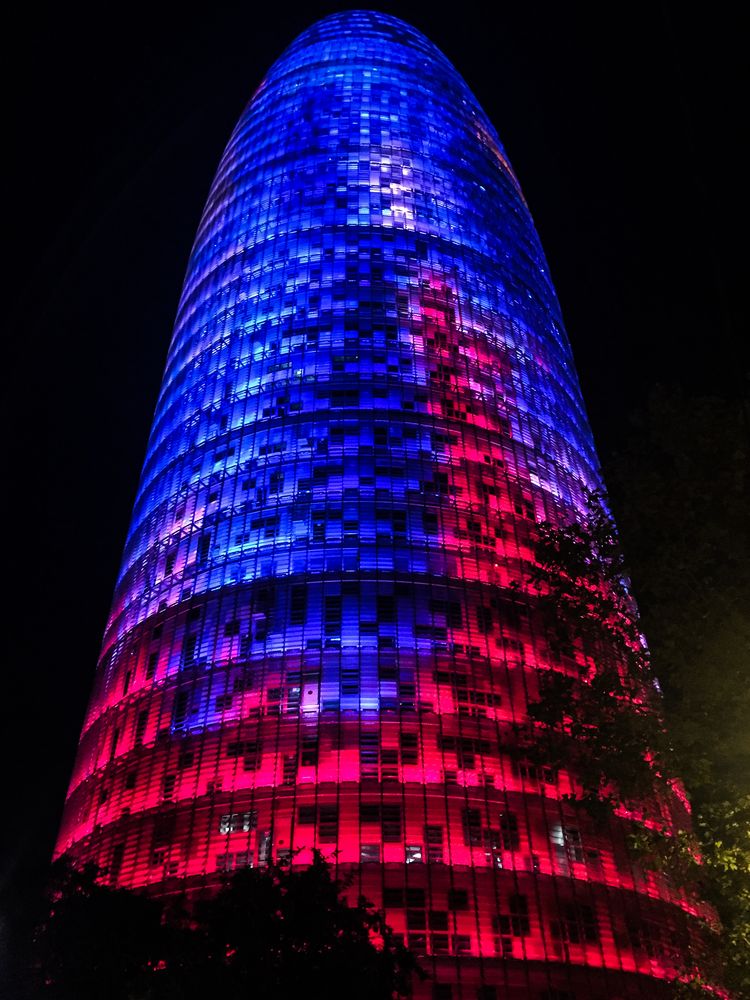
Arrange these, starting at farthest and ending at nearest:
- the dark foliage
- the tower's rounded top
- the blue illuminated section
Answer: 1. the tower's rounded top
2. the blue illuminated section
3. the dark foliage

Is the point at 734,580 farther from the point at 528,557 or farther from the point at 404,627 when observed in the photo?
the point at 528,557

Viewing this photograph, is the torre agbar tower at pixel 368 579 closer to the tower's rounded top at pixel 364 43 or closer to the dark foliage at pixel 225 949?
the dark foliage at pixel 225 949

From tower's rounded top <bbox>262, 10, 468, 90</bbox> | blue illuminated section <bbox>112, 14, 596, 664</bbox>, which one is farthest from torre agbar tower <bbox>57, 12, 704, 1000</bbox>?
tower's rounded top <bbox>262, 10, 468, 90</bbox>

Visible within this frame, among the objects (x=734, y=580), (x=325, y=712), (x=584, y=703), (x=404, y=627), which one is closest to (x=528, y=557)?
(x=404, y=627)

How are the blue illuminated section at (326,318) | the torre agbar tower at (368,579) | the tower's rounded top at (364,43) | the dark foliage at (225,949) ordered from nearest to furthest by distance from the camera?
the dark foliage at (225,949)
the torre agbar tower at (368,579)
the blue illuminated section at (326,318)
the tower's rounded top at (364,43)

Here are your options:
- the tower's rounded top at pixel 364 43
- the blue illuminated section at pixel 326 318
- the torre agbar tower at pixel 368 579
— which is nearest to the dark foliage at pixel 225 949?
the torre agbar tower at pixel 368 579

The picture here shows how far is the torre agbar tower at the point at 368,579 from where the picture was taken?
42094mm

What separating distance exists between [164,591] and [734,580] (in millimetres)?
42148

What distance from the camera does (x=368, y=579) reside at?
52625 mm

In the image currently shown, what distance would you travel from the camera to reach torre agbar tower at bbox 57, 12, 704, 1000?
4209 cm

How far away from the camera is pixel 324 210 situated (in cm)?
7650

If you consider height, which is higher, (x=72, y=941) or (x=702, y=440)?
(x=702, y=440)

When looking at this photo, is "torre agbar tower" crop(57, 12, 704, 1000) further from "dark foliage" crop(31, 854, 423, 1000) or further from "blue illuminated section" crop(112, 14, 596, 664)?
"dark foliage" crop(31, 854, 423, 1000)

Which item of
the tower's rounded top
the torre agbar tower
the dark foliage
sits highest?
the tower's rounded top
